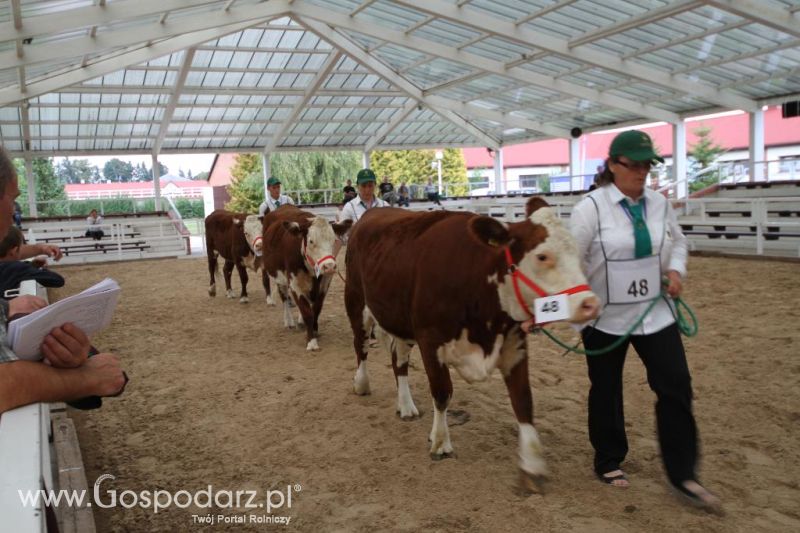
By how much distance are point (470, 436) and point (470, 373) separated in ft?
2.69

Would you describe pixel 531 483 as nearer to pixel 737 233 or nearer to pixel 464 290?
pixel 464 290

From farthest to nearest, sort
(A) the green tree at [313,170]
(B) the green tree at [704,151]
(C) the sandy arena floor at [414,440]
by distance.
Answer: (A) the green tree at [313,170], (B) the green tree at [704,151], (C) the sandy arena floor at [414,440]

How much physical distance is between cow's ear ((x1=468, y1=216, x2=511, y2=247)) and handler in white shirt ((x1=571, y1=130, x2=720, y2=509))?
1.16 ft

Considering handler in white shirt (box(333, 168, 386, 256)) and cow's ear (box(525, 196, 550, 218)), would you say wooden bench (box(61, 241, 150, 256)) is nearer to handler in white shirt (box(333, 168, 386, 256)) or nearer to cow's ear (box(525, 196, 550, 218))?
handler in white shirt (box(333, 168, 386, 256))

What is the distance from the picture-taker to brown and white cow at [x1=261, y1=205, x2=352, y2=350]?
21.5ft

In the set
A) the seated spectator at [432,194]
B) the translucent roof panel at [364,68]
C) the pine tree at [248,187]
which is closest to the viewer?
the translucent roof panel at [364,68]

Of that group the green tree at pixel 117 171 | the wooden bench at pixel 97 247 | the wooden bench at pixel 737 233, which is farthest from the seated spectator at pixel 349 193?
the green tree at pixel 117 171

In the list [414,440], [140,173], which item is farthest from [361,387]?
[140,173]

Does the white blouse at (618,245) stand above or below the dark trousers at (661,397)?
above

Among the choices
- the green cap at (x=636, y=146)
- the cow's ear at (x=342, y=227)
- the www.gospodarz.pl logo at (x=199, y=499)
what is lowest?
the www.gospodarz.pl logo at (x=199, y=499)

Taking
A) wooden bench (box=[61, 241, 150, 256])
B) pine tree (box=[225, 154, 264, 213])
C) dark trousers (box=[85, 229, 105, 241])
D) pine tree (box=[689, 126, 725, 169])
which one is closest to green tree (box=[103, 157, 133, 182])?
pine tree (box=[225, 154, 264, 213])

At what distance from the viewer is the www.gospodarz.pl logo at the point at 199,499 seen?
10.3ft

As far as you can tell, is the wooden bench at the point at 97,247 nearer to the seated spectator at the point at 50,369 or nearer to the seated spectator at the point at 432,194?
the seated spectator at the point at 432,194

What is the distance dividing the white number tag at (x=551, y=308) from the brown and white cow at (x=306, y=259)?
11.7 ft
